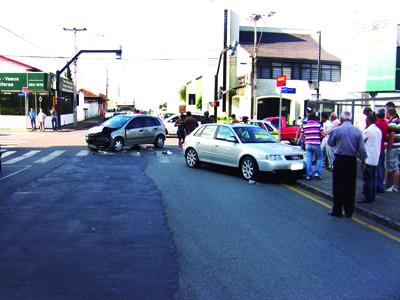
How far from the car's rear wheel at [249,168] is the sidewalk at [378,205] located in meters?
1.14

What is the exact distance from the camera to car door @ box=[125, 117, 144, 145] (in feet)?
68.7

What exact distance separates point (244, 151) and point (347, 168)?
4.51m

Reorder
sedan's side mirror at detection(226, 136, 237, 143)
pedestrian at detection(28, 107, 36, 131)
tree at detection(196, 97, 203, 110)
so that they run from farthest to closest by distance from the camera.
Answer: tree at detection(196, 97, 203, 110) < pedestrian at detection(28, 107, 36, 131) < sedan's side mirror at detection(226, 136, 237, 143)

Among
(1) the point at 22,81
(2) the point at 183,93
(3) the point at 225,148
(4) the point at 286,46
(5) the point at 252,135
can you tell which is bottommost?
(3) the point at 225,148

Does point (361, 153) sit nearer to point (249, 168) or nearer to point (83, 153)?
point (249, 168)

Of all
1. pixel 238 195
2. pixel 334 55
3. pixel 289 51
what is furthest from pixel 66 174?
pixel 334 55

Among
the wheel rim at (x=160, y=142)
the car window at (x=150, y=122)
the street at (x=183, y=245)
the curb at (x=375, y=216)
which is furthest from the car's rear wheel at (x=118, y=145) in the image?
the curb at (x=375, y=216)

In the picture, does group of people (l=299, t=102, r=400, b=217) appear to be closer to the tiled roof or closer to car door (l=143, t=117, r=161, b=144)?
car door (l=143, t=117, r=161, b=144)

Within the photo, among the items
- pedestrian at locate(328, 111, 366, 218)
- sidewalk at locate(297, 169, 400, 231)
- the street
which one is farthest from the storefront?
pedestrian at locate(328, 111, 366, 218)

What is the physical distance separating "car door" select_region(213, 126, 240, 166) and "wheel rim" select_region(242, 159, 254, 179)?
0.42 m

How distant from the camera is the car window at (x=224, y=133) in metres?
13.6

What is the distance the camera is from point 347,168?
27.2 feet

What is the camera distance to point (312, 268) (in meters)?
5.42

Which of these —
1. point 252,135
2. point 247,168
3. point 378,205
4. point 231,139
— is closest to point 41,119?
point 231,139
